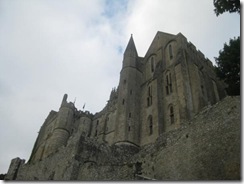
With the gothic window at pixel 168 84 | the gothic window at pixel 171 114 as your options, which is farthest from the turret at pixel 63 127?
the gothic window at pixel 171 114

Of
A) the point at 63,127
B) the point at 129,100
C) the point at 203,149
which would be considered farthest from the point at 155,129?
the point at 63,127

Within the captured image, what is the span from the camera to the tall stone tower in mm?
23703

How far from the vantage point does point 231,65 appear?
17.0 metres

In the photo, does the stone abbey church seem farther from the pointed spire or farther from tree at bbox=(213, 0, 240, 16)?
tree at bbox=(213, 0, 240, 16)

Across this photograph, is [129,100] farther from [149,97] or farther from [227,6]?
[227,6]

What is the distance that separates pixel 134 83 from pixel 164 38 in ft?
21.1

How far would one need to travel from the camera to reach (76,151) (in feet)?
59.6

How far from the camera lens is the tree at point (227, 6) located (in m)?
12.0

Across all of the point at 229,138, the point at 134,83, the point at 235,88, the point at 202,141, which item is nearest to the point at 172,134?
the point at 202,141

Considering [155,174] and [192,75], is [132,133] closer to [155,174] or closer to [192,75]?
[192,75]

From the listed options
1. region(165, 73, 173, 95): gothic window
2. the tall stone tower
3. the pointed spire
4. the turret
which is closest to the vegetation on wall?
region(165, 73, 173, 95): gothic window

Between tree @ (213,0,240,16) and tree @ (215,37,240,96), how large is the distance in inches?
204

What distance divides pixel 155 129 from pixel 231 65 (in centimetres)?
898

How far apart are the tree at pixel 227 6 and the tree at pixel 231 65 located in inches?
204
